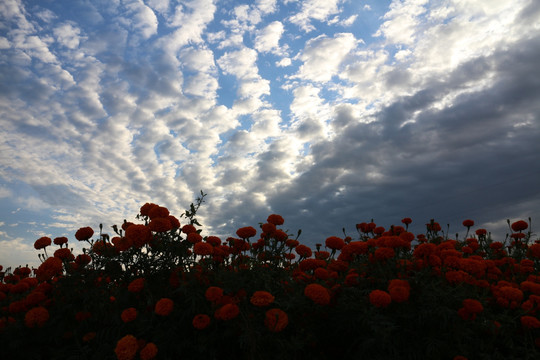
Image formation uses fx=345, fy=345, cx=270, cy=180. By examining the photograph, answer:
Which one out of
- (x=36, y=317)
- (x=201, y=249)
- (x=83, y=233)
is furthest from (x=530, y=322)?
(x=83, y=233)

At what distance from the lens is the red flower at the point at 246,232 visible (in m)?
4.45

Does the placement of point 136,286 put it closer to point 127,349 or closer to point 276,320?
point 127,349

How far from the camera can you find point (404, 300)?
2.91 metres

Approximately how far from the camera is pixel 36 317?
143 inches

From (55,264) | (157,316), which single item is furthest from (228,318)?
(55,264)

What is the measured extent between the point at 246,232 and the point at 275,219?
44 cm

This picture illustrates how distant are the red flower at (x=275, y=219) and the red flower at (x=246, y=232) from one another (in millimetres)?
262

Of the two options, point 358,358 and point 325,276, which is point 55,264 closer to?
point 325,276

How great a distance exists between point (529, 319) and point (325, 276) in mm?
1988

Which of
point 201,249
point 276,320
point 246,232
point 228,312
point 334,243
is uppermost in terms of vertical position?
point 246,232

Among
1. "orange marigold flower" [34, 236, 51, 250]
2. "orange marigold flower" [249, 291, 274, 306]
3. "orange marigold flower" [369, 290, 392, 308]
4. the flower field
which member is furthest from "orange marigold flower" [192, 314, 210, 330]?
"orange marigold flower" [34, 236, 51, 250]

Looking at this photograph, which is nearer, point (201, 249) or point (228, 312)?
point (228, 312)

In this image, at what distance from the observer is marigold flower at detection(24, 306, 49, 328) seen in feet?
11.8

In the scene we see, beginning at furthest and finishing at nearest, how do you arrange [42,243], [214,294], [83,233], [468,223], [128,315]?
1. [468,223]
2. [42,243]
3. [83,233]
4. [128,315]
5. [214,294]
